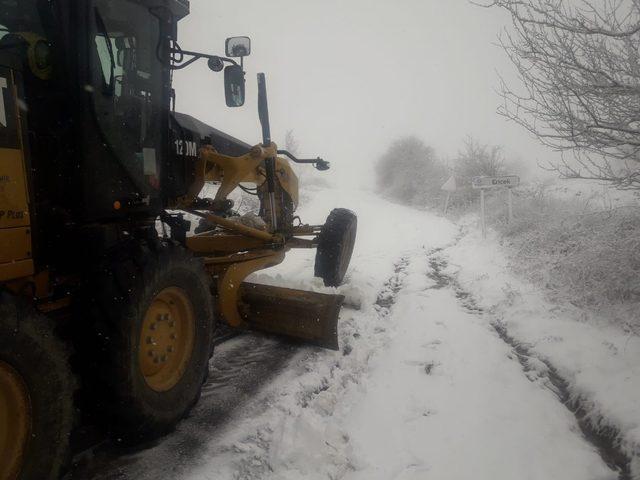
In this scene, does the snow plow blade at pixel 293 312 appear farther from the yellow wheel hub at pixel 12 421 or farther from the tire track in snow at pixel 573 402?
the yellow wheel hub at pixel 12 421

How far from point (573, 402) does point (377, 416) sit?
5.45 feet

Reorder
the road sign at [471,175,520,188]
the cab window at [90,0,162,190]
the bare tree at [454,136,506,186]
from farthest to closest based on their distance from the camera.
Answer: the bare tree at [454,136,506,186] → the road sign at [471,175,520,188] → the cab window at [90,0,162,190]

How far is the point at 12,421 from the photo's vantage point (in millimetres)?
1768

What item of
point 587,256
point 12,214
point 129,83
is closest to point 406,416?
point 12,214

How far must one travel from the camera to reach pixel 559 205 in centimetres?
1203

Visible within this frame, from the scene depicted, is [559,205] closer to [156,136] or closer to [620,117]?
[620,117]

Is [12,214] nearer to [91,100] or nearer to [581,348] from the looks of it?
[91,100]

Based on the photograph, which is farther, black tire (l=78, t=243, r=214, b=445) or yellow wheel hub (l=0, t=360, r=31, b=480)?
black tire (l=78, t=243, r=214, b=445)

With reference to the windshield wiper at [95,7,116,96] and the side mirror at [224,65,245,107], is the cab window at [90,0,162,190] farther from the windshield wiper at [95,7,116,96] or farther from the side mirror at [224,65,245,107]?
the side mirror at [224,65,245,107]

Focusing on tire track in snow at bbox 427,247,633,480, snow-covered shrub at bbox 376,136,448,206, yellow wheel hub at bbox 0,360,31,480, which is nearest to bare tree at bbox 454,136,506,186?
snow-covered shrub at bbox 376,136,448,206

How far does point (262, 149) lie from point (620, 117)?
3699 mm

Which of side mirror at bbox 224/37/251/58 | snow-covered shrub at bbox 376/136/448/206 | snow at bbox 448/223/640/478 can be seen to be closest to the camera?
snow at bbox 448/223/640/478

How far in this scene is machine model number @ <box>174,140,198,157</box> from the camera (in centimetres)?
384

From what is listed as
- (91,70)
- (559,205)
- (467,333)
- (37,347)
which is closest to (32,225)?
(37,347)
